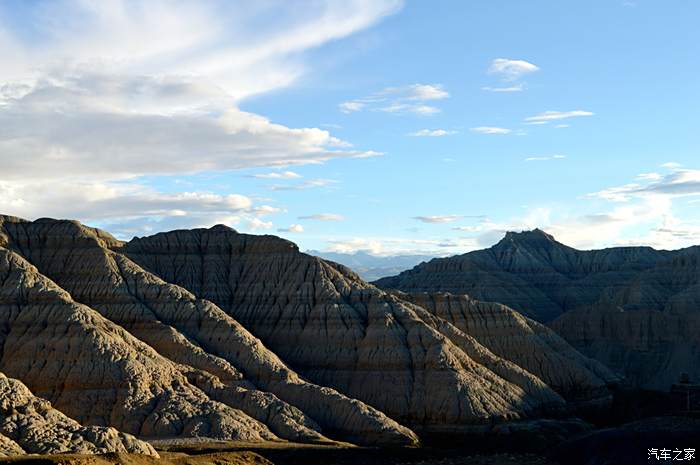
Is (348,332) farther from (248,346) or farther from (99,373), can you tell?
(99,373)

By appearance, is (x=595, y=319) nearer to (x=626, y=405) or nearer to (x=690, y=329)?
(x=690, y=329)

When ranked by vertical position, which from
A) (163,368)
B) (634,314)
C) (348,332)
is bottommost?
(163,368)

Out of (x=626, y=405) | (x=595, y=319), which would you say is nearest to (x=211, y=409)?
(x=626, y=405)

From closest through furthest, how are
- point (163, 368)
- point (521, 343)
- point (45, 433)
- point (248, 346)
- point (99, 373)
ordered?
point (45, 433) < point (99, 373) < point (163, 368) < point (248, 346) < point (521, 343)

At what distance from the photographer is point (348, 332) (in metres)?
116

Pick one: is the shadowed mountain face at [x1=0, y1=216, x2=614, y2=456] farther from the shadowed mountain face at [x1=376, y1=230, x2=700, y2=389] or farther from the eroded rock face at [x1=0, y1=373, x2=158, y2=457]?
the shadowed mountain face at [x1=376, y1=230, x2=700, y2=389]

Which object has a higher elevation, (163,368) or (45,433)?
(163,368)

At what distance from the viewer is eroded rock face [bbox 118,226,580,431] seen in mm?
107562

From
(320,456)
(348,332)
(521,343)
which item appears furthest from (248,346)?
(521,343)

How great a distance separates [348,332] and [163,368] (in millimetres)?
26983

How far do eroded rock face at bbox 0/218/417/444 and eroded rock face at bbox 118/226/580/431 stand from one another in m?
7.24

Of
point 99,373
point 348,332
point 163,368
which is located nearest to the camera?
point 99,373

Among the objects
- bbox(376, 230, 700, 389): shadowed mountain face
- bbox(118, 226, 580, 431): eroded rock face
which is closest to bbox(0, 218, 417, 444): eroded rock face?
bbox(118, 226, 580, 431): eroded rock face

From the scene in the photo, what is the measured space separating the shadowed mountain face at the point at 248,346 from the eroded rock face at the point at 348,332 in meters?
0.17
